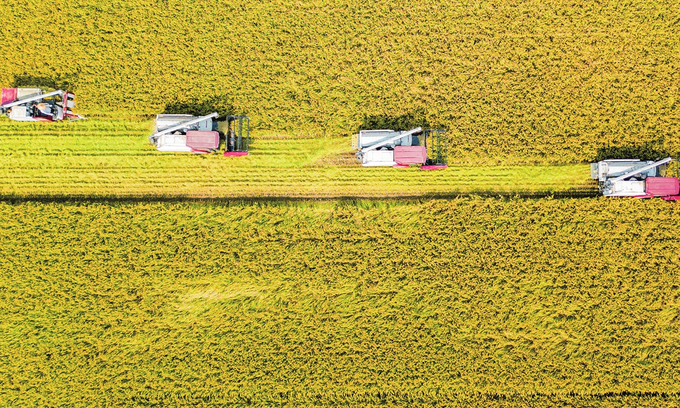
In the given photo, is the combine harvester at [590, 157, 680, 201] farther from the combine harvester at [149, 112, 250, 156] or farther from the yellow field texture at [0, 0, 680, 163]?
the combine harvester at [149, 112, 250, 156]

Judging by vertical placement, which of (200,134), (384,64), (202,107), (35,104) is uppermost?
(384,64)

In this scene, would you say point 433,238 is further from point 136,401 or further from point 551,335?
point 136,401

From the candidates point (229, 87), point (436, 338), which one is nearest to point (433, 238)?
point (436, 338)

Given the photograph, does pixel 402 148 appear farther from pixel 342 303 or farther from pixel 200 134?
pixel 200 134

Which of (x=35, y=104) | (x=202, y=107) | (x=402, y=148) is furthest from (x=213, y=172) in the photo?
(x=402, y=148)

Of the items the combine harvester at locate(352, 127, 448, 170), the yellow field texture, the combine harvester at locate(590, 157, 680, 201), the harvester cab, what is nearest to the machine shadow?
the yellow field texture

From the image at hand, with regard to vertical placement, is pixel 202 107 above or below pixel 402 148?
above
